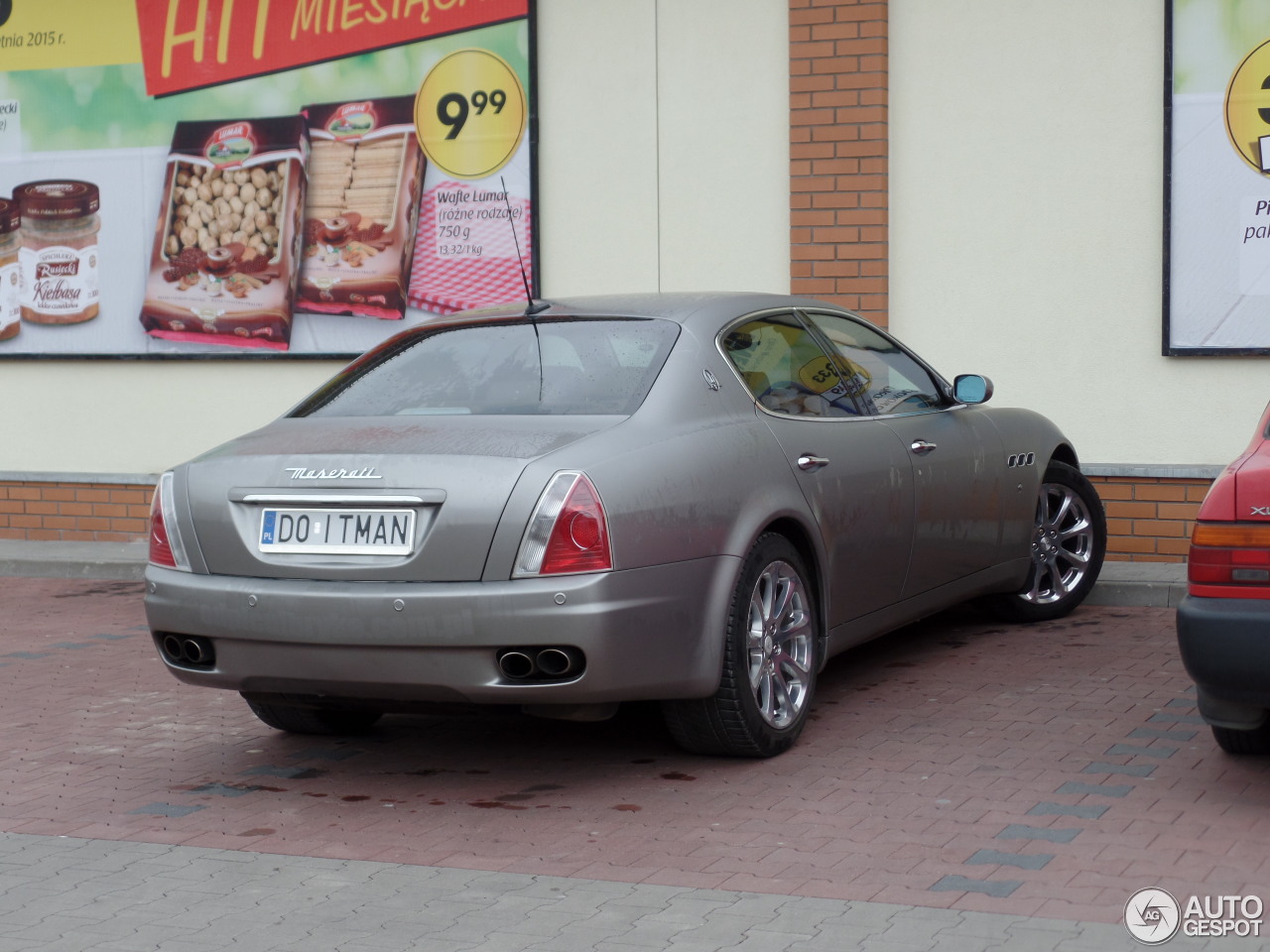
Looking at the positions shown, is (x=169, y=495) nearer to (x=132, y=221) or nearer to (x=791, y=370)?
(x=791, y=370)

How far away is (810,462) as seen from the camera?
5.96 meters

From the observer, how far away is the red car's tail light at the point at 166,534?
213 inches

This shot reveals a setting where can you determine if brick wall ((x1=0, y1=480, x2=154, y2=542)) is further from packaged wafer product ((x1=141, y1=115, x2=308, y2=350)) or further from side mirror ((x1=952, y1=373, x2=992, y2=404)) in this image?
side mirror ((x1=952, y1=373, x2=992, y2=404))

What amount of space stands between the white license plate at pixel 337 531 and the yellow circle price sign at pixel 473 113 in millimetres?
6192

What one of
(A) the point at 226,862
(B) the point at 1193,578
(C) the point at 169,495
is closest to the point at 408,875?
(A) the point at 226,862

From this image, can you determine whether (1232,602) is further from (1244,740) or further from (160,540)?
(160,540)

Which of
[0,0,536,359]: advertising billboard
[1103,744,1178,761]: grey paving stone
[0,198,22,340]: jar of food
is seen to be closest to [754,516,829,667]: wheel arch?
[1103,744,1178,761]: grey paving stone

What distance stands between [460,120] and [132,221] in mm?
2492

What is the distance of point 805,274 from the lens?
1028 cm

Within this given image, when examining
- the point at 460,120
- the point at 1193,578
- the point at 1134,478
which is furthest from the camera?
the point at 460,120

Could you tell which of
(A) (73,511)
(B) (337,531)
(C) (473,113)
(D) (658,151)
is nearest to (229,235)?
(C) (473,113)

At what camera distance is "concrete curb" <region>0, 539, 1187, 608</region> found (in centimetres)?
873

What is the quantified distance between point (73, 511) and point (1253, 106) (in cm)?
786

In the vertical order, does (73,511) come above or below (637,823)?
above
